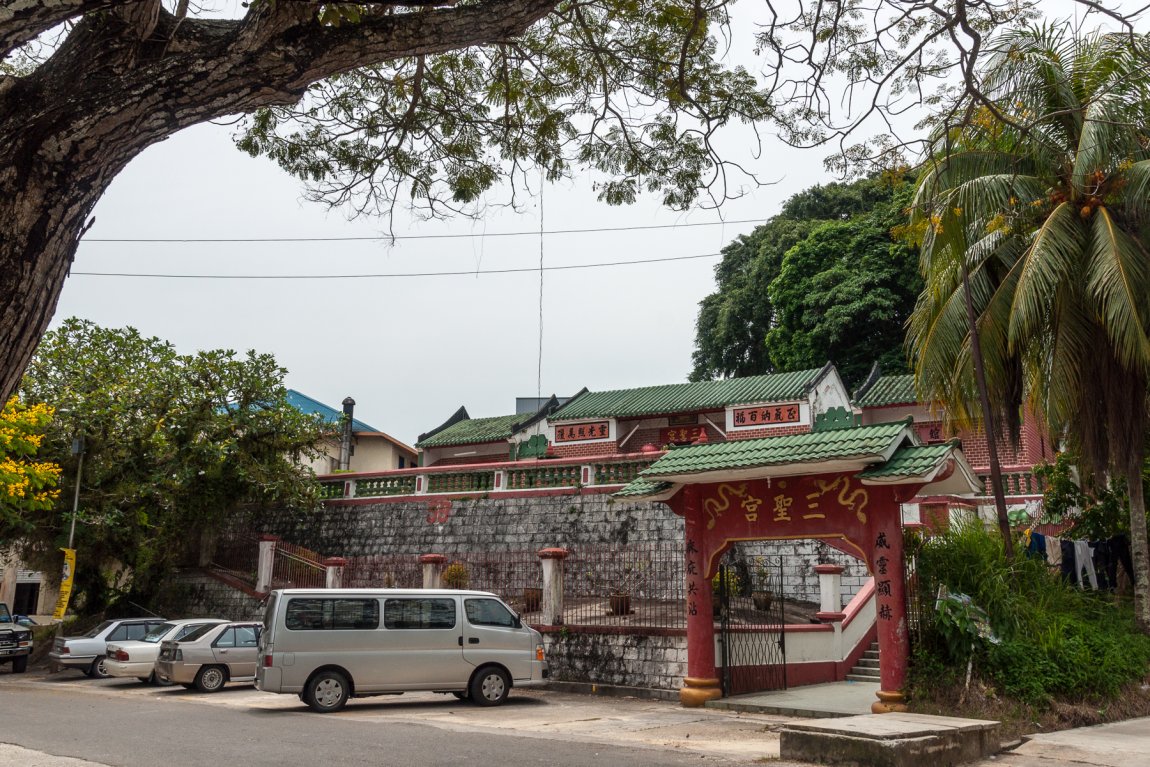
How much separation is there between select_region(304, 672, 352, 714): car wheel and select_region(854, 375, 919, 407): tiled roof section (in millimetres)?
20652

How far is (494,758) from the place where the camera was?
27.4 feet

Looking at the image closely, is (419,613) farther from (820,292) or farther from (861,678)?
(820,292)

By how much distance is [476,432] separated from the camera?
38312 millimetres

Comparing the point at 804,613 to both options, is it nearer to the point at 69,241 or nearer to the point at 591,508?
the point at 591,508

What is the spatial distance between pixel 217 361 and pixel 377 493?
508 cm

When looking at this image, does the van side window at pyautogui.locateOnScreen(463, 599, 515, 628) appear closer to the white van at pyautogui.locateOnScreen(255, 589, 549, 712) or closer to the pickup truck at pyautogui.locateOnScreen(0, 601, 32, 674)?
the white van at pyautogui.locateOnScreen(255, 589, 549, 712)

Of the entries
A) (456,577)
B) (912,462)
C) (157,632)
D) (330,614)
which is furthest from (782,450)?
(157,632)

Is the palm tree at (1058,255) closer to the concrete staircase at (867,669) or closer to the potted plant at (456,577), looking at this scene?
the concrete staircase at (867,669)

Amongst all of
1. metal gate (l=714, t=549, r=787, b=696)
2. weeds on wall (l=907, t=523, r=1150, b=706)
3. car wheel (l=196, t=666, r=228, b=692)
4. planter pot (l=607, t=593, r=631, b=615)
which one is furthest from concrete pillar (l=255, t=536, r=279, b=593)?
weeds on wall (l=907, t=523, r=1150, b=706)

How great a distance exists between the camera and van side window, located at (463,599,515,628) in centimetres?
1334

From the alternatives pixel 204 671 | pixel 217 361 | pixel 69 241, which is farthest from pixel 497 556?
pixel 69 241

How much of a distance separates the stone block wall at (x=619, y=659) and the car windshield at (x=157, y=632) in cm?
717

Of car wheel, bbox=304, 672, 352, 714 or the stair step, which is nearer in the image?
car wheel, bbox=304, 672, 352, 714

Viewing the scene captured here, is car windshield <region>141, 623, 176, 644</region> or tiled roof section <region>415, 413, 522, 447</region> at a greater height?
tiled roof section <region>415, 413, 522, 447</region>
